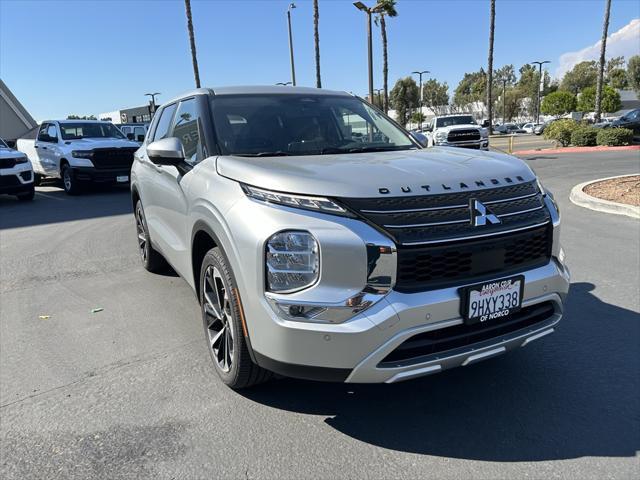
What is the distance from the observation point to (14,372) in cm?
346

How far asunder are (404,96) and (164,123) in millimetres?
74812

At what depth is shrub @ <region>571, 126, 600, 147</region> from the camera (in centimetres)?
2309

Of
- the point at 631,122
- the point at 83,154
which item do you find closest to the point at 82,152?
the point at 83,154

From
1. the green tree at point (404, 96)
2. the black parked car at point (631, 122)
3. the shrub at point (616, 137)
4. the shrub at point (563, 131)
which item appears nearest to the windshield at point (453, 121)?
the shrub at point (563, 131)

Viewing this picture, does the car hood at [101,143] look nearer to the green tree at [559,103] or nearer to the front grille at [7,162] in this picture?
the front grille at [7,162]

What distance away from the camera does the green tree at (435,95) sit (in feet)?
291

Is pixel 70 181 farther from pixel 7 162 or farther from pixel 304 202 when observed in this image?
pixel 304 202

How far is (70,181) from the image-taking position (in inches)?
524

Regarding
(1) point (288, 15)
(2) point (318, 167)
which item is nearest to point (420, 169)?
(2) point (318, 167)

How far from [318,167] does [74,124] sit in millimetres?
13739

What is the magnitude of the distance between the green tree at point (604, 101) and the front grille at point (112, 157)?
214ft

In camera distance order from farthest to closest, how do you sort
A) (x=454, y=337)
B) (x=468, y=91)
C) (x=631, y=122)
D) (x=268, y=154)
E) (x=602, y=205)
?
(x=468, y=91) → (x=631, y=122) → (x=602, y=205) → (x=268, y=154) → (x=454, y=337)

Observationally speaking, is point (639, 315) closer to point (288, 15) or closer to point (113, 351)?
point (113, 351)

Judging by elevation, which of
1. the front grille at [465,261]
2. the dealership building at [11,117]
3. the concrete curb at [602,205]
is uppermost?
the dealership building at [11,117]
